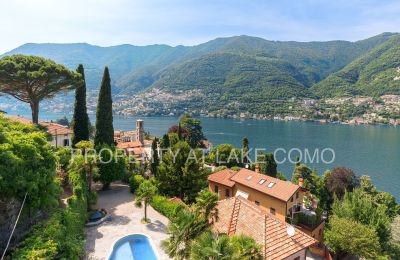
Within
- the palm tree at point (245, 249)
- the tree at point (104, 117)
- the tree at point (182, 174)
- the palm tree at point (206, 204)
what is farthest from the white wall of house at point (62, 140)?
the palm tree at point (245, 249)

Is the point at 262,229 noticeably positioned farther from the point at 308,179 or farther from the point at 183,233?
the point at 308,179

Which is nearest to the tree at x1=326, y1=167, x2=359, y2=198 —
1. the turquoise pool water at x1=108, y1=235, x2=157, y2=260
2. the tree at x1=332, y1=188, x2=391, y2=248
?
the tree at x1=332, y1=188, x2=391, y2=248

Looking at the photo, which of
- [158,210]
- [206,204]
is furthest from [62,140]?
[206,204]

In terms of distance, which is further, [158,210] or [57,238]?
[158,210]

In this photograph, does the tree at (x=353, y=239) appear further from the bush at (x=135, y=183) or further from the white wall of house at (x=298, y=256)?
the bush at (x=135, y=183)

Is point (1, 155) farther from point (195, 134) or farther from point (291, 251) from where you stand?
point (195, 134)

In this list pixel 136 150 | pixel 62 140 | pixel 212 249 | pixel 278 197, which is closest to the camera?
pixel 212 249

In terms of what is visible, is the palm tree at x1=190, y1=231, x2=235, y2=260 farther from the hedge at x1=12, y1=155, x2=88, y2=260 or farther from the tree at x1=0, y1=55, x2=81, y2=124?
the tree at x1=0, y1=55, x2=81, y2=124
